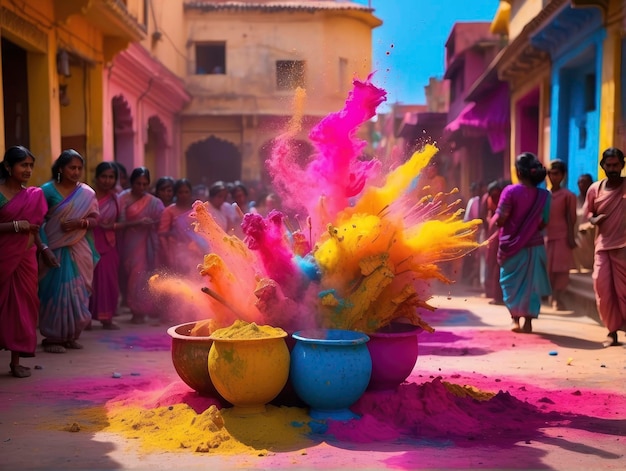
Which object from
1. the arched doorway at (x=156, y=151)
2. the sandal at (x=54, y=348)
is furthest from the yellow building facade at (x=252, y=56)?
the sandal at (x=54, y=348)

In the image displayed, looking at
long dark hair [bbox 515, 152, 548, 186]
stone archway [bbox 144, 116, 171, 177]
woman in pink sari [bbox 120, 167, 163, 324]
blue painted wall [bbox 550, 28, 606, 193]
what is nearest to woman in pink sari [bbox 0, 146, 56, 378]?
woman in pink sari [bbox 120, 167, 163, 324]

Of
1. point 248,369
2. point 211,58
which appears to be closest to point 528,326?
point 248,369

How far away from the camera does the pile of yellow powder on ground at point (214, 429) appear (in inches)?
170

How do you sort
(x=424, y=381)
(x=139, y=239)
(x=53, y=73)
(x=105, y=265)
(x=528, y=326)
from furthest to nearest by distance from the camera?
(x=53, y=73) < (x=139, y=239) < (x=105, y=265) < (x=528, y=326) < (x=424, y=381)

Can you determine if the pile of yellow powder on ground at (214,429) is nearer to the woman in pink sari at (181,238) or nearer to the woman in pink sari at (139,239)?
the woman in pink sari at (139,239)

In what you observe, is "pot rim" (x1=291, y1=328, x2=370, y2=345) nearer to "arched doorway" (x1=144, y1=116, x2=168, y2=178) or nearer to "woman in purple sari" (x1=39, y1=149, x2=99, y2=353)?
"woman in purple sari" (x1=39, y1=149, x2=99, y2=353)

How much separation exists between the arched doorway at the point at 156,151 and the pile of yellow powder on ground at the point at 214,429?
18.9 metres

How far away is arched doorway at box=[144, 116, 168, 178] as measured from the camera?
2316 centimetres

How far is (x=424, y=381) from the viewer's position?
6.06 meters

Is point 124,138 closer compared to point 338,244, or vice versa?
point 338,244

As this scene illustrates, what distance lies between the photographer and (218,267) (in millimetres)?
5254

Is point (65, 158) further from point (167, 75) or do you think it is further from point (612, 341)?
point (167, 75)

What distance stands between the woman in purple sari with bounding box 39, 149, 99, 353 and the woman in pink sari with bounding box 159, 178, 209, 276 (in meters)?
2.35

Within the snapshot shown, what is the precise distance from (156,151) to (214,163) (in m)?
5.77
